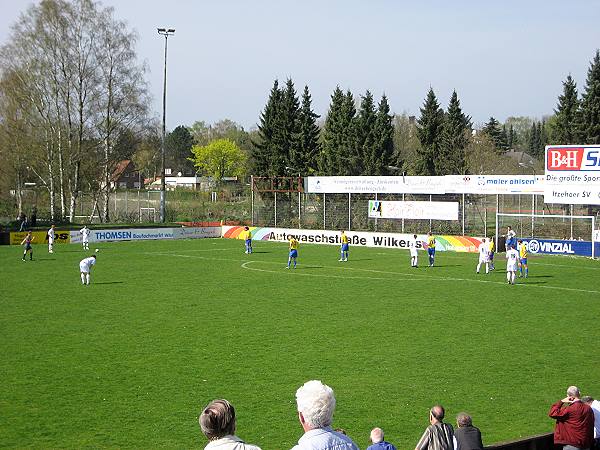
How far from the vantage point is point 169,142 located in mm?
149500

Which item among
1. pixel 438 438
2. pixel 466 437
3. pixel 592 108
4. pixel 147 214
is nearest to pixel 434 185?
pixel 592 108

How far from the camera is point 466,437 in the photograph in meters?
8.29

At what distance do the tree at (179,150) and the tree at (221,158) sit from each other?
3670 cm

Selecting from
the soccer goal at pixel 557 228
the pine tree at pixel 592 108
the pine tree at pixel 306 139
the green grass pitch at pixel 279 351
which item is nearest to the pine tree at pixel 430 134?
the pine tree at pixel 306 139

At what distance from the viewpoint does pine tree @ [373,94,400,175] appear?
70.9 meters

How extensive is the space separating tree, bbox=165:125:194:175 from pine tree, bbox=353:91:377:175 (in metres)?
79.1

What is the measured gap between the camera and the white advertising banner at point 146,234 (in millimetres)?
54688

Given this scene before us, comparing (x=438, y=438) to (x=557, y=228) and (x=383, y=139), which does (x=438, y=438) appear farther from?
(x=383, y=139)

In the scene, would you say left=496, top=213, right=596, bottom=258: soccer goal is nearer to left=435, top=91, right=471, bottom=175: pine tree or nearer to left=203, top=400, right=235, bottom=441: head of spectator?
left=435, top=91, right=471, bottom=175: pine tree

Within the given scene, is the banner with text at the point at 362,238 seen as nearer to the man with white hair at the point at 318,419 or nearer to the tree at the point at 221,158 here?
the man with white hair at the point at 318,419

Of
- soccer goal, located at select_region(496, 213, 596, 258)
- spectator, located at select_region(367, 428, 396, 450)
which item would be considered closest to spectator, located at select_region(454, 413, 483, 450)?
spectator, located at select_region(367, 428, 396, 450)

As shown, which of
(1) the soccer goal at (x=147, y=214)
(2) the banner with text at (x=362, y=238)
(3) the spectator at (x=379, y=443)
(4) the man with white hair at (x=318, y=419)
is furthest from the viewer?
(1) the soccer goal at (x=147, y=214)

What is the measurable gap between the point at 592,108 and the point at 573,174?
19.3 metres

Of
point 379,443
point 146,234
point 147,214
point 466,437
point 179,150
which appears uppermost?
point 179,150
